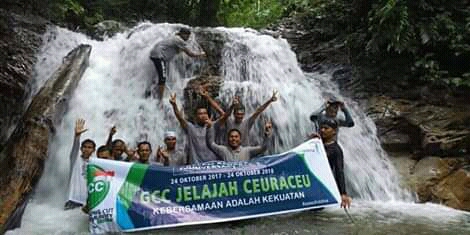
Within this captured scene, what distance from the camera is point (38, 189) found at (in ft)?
23.6

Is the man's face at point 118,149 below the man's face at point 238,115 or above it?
below

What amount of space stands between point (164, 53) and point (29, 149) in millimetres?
3834

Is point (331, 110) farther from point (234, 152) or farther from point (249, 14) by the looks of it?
point (249, 14)

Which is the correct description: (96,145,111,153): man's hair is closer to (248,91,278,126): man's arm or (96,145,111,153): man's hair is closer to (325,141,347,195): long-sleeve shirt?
(248,91,278,126): man's arm

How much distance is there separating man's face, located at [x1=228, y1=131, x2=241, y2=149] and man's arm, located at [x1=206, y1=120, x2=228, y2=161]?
113mm

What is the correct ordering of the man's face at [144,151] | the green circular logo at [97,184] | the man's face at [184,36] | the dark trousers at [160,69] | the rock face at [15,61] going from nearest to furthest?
the green circular logo at [97,184] < the man's face at [144,151] < the rock face at [15,61] < the dark trousers at [160,69] < the man's face at [184,36]

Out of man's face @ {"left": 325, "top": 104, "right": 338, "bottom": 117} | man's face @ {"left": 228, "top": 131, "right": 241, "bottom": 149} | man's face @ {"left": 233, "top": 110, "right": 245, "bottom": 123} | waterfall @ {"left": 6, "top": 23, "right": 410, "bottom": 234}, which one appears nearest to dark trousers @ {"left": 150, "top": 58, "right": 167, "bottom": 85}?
waterfall @ {"left": 6, "top": 23, "right": 410, "bottom": 234}

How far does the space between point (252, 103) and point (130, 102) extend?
2.33 m

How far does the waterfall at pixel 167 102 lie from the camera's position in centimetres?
780

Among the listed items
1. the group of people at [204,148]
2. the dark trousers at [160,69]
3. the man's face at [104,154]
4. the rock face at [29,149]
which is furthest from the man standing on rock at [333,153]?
the dark trousers at [160,69]

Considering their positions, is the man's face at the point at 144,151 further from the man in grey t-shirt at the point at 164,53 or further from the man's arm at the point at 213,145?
the man in grey t-shirt at the point at 164,53

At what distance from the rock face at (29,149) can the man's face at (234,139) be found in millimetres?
2577

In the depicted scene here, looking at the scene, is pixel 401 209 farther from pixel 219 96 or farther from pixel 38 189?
pixel 38 189

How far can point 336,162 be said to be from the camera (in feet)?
20.6
